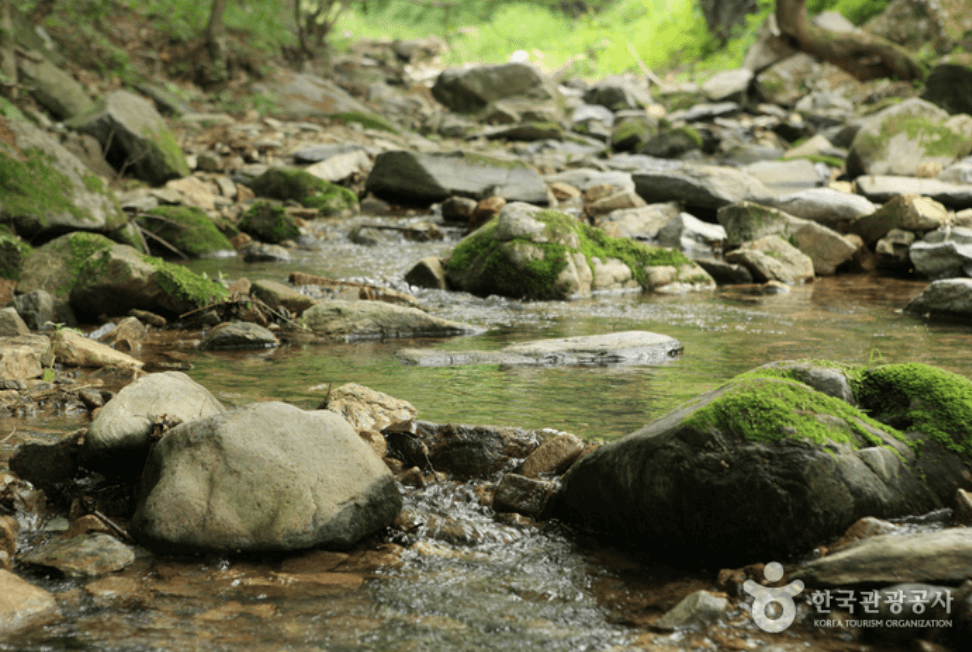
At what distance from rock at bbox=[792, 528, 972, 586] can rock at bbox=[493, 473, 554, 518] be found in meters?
1.06

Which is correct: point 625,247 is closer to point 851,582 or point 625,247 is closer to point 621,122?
point 851,582

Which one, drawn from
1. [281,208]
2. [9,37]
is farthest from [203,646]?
[9,37]

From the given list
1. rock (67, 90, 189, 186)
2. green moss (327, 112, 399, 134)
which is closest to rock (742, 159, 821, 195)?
green moss (327, 112, 399, 134)

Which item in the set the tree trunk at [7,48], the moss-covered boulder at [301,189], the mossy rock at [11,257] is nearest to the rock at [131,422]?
the mossy rock at [11,257]

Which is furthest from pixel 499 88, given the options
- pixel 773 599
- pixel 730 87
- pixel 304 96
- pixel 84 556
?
pixel 773 599

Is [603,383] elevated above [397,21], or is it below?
below

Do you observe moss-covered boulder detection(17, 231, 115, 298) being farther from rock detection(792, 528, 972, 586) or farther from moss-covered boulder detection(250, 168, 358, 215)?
rock detection(792, 528, 972, 586)

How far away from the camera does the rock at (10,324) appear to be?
192 inches

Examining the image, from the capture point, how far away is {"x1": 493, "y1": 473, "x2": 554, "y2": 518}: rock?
126 inches

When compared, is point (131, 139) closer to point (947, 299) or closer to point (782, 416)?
point (947, 299)

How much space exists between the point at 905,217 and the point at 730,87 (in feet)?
44.8

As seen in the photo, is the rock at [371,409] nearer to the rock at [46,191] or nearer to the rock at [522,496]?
the rock at [522,496]

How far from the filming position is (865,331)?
6.34 meters

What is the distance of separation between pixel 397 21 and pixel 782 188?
27.9m
